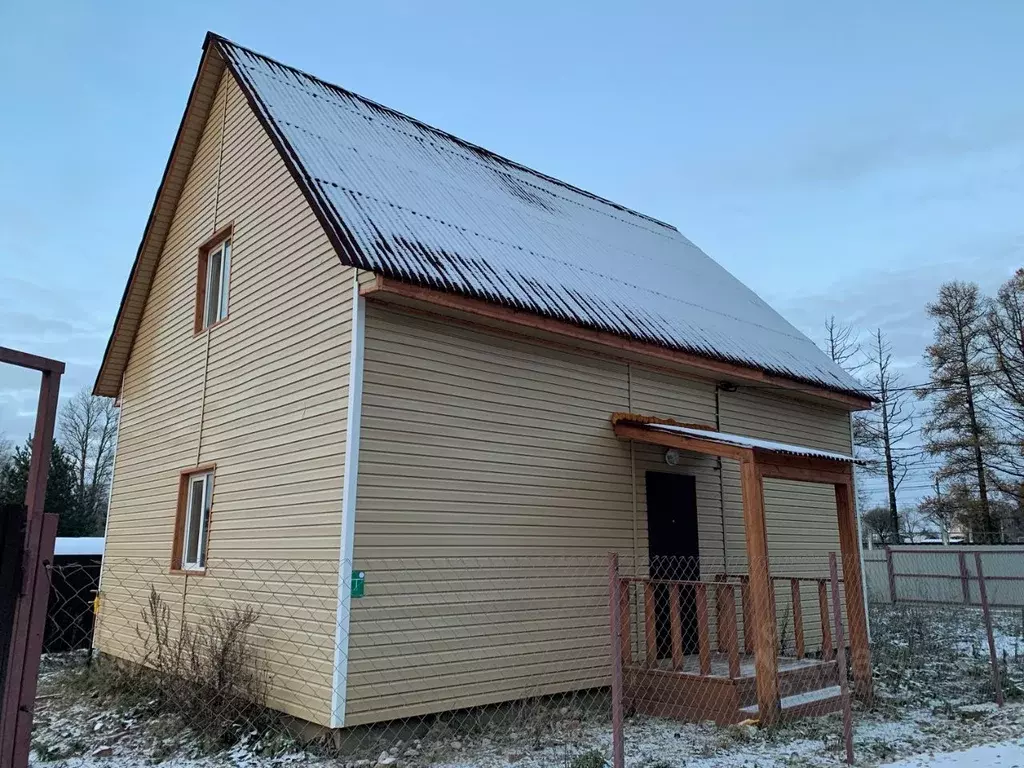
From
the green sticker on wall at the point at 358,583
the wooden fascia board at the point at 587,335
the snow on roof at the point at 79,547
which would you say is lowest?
the green sticker on wall at the point at 358,583

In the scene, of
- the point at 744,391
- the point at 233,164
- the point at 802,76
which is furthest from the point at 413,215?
the point at 802,76

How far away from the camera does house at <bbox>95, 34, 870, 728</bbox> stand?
22.6 feet

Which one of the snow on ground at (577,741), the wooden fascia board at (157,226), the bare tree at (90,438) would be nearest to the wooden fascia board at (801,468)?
the snow on ground at (577,741)

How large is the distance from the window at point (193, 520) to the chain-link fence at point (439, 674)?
426mm

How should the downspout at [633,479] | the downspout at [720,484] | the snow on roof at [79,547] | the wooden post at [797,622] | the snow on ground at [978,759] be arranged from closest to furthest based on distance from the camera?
the snow on ground at [978,759]
the wooden post at [797,622]
the downspout at [633,479]
the downspout at [720,484]
the snow on roof at [79,547]

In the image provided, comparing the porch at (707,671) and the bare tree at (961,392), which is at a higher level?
the bare tree at (961,392)

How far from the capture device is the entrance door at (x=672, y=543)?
359 inches

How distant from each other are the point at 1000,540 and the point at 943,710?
2437cm

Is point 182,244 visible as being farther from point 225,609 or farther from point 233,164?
point 225,609

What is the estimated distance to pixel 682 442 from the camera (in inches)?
319

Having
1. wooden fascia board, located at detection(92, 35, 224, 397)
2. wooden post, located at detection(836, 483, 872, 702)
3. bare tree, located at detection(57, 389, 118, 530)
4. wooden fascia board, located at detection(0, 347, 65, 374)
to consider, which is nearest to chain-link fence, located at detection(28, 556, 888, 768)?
wooden post, located at detection(836, 483, 872, 702)

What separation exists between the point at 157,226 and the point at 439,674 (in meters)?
8.20

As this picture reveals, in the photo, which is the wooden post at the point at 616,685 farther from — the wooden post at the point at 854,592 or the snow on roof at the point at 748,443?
the wooden post at the point at 854,592

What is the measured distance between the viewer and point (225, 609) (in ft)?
26.4
